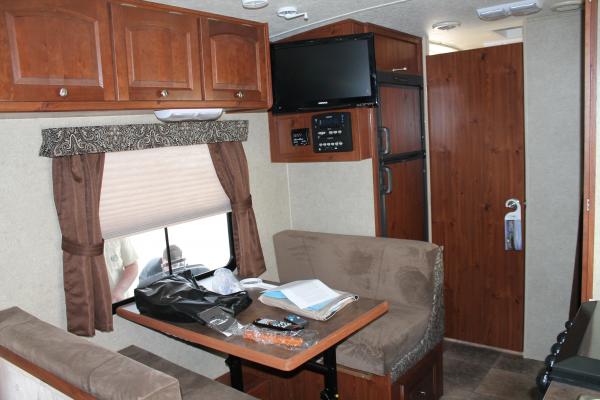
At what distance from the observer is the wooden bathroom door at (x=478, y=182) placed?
3.70 metres

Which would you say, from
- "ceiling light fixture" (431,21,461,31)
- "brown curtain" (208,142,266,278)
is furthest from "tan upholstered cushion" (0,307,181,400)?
"ceiling light fixture" (431,21,461,31)

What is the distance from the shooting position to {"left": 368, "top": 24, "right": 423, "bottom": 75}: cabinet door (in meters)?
3.40

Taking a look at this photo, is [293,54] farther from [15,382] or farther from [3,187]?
[15,382]

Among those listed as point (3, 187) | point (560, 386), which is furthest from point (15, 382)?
point (560, 386)

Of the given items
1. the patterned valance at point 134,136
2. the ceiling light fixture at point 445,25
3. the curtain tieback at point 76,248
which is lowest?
the curtain tieback at point 76,248

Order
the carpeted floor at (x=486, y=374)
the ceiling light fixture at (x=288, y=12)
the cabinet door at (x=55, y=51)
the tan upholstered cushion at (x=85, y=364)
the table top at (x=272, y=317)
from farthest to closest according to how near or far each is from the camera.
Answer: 1. the carpeted floor at (x=486, y=374)
2. the ceiling light fixture at (x=288, y=12)
3. the table top at (x=272, y=317)
4. the cabinet door at (x=55, y=51)
5. the tan upholstered cushion at (x=85, y=364)

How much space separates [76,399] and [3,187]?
1.19 metres

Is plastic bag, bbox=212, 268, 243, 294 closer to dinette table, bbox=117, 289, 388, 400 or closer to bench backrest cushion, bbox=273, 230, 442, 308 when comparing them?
dinette table, bbox=117, 289, 388, 400

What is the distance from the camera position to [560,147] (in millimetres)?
3428

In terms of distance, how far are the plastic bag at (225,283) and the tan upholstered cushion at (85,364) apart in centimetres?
92

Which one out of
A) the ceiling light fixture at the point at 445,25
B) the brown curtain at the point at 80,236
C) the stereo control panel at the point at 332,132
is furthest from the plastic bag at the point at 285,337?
the ceiling light fixture at the point at 445,25

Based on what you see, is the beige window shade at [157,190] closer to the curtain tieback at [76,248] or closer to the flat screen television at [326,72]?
the curtain tieback at [76,248]

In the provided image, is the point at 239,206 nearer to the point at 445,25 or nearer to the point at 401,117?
the point at 401,117

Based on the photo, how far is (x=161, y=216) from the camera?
3039mm
